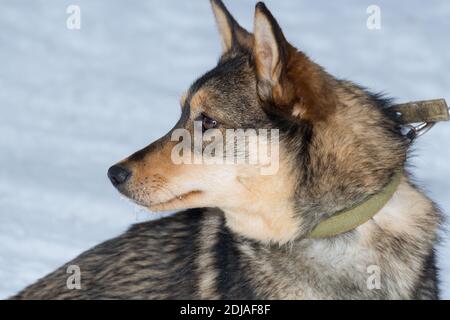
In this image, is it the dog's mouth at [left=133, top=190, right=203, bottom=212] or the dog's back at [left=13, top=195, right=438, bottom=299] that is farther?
the dog's mouth at [left=133, top=190, right=203, bottom=212]

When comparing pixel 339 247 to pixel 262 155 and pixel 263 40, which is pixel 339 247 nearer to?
pixel 262 155

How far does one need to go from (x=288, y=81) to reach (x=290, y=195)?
3.44 ft

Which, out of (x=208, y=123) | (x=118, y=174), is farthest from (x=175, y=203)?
(x=208, y=123)

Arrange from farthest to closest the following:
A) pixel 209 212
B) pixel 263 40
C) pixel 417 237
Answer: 1. pixel 209 212
2. pixel 417 237
3. pixel 263 40

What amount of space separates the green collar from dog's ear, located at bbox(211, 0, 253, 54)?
7.71 ft

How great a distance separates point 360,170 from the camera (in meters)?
7.91

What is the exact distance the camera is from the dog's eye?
27.2 ft

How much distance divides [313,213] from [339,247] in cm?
43

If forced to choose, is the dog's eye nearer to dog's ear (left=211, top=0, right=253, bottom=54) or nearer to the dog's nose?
the dog's nose

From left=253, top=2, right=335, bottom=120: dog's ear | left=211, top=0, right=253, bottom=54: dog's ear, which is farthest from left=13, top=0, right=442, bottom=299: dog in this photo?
left=211, top=0, right=253, bottom=54: dog's ear

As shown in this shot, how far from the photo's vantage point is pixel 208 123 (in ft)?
27.3

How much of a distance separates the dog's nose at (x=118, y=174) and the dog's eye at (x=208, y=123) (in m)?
0.87
